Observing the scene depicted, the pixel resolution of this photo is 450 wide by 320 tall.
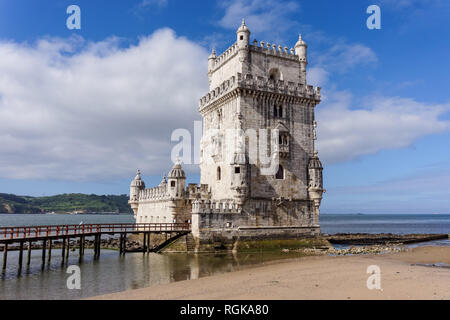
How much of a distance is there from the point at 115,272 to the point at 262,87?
19999 millimetres

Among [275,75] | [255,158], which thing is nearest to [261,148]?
[255,158]

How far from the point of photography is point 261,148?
110 feet

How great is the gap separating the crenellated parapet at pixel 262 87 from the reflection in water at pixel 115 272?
14.7 metres

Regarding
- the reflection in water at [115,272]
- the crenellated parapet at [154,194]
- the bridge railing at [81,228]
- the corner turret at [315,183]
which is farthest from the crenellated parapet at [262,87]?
the reflection in water at [115,272]

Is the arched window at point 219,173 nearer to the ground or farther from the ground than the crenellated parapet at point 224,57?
nearer to the ground

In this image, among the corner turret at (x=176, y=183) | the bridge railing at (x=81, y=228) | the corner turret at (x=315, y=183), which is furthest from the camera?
the corner turret at (x=176, y=183)

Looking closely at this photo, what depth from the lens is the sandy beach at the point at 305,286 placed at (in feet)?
47.6

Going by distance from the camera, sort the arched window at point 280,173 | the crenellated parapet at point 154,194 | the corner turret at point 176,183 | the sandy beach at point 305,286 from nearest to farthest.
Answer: the sandy beach at point 305,286 → the arched window at point 280,173 → the corner turret at point 176,183 → the crenellated parapet at point 154,194

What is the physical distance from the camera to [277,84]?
A: 34.5m

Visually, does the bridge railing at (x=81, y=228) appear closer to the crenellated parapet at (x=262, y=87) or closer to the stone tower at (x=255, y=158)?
the stone tower at (x=255, y=158)

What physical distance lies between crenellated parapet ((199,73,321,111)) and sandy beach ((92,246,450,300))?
17.1 meters

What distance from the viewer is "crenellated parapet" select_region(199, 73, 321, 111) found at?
108 feet

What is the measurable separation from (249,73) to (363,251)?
1929 centimetres
